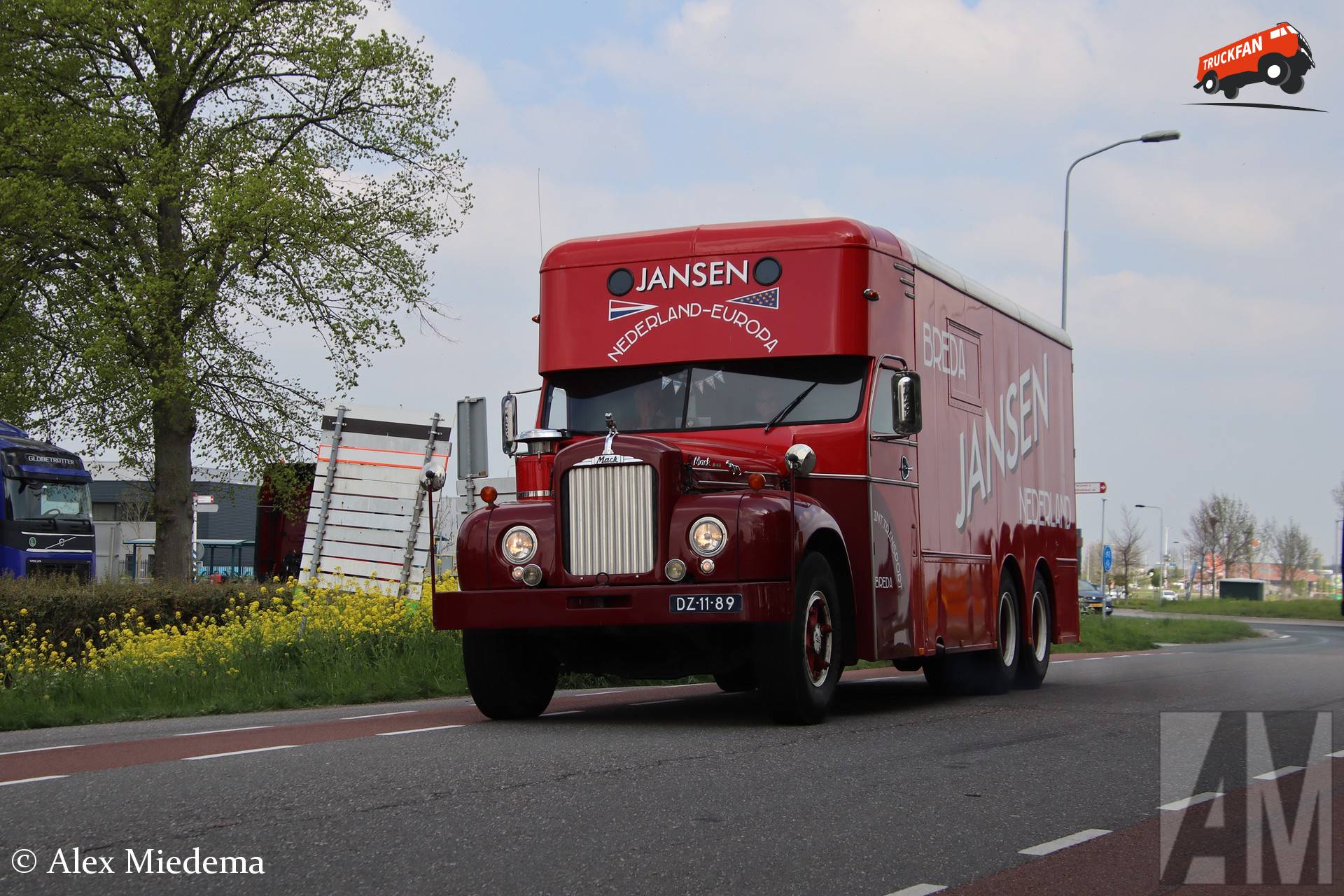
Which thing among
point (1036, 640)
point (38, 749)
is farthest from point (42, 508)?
point (38, 749)

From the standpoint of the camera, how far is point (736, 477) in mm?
10305

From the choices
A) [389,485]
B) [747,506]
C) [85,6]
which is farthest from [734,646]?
[85,6]

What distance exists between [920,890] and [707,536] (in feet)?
14.8

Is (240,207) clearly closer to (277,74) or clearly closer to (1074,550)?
(277,74)

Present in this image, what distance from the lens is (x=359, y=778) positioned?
7.46 metres

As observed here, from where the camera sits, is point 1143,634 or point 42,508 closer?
point 42,508

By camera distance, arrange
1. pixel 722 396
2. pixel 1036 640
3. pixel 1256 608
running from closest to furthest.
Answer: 1. pixel 722 396
2. pixel 1036 640
3. pixel 1256 608

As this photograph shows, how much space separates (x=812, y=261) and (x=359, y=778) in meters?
5.31

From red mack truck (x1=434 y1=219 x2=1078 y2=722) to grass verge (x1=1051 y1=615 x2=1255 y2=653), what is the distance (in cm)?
1284

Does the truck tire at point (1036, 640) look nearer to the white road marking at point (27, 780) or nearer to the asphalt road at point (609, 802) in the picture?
the asphalt road at point (609, 802)

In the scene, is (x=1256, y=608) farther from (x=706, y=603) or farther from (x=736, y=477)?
(x=706, y=603)

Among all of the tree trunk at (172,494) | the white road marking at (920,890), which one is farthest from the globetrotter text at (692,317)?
the tree trunk at (172,494)

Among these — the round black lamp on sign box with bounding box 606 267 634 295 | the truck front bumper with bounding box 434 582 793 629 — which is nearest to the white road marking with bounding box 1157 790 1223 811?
the truck front bumper with bounding box 434 582 793 629

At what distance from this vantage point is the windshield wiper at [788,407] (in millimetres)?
10938
